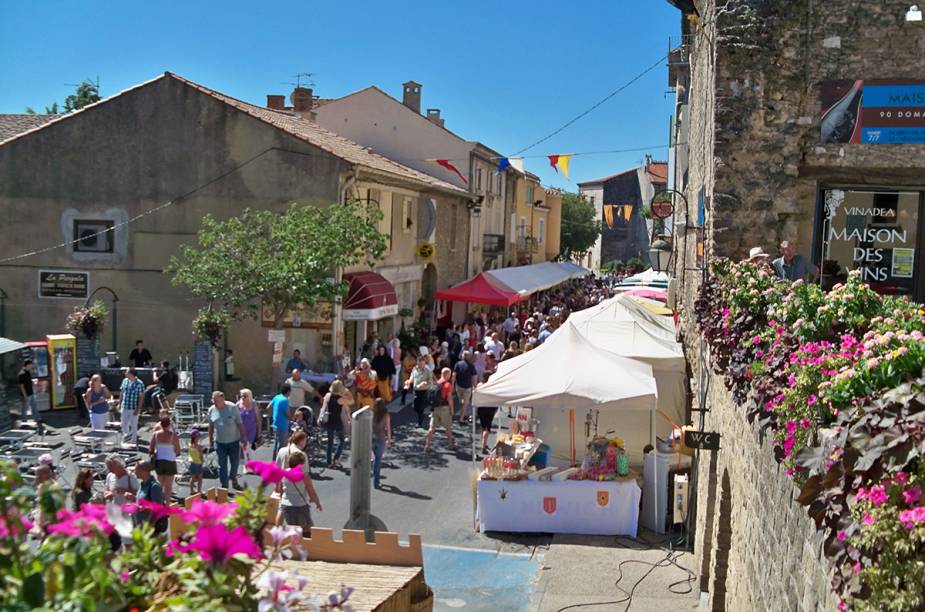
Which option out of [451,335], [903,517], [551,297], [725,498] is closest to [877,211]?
[725,498]

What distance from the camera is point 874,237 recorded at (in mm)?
11375

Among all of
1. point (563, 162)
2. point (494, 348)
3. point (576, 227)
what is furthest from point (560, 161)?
point (576, 227)

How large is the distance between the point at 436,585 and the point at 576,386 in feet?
A: 11.2

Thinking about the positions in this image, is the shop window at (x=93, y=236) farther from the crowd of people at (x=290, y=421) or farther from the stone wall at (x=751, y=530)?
the stone wall at (x=751, y=530)

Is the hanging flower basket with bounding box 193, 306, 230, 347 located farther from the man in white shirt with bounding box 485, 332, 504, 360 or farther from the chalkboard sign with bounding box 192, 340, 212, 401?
the man in white shirt with bounding box 485, 332, 504, 360

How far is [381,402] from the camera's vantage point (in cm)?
1471

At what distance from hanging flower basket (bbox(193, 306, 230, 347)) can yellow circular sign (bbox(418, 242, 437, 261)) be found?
1085 centimetres

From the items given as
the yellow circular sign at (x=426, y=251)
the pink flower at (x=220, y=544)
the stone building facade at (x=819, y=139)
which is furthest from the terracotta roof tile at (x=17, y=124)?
the pink flower at (x=220, y=544)

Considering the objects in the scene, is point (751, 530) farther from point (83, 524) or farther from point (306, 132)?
point (306, 132)

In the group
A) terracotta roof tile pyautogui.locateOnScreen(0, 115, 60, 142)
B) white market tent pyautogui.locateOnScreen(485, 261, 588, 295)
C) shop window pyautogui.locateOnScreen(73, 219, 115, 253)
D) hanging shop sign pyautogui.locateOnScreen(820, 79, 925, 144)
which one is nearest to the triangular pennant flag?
white market tent pyautogui.locateOnScreen(485, 261, 588, 295)

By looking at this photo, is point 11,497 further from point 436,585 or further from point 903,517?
point 436,585

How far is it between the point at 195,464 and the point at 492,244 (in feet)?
89.9

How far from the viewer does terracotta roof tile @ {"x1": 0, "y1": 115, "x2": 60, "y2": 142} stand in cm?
2827

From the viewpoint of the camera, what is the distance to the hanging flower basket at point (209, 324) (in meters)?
18.4
